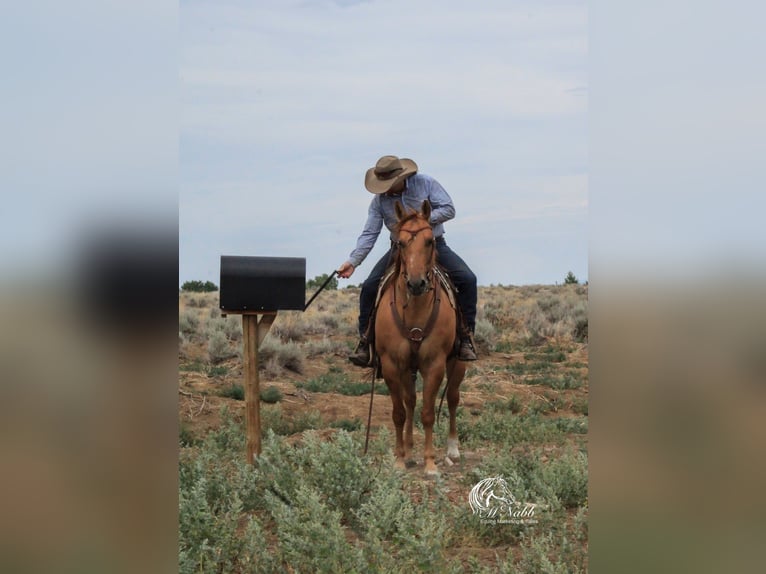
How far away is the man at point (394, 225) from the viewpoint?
28.3 feet

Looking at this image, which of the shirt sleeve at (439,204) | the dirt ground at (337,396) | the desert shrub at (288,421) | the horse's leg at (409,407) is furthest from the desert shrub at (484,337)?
the shirt sleeve at (439,204)

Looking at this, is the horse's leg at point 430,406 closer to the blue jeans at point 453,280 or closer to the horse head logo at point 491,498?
the blue jeans at point 453,280

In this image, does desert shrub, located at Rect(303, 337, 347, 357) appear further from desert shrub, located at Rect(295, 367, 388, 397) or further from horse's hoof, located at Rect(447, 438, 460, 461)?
horse's hoof, located at Rect(447, 438, 460, 461)

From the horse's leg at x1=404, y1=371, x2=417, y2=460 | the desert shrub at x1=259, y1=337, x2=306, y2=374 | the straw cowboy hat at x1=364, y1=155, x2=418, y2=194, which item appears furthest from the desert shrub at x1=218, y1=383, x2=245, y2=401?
the straw cowboy hat at x1=364, y1=155, x2=418, y2=194

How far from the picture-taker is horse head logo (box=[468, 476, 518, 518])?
6.52 meters

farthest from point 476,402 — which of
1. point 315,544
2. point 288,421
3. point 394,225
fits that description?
point 315,544

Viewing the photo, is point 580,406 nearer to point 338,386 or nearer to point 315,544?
point 338,386

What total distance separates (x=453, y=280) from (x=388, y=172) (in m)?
1.48
